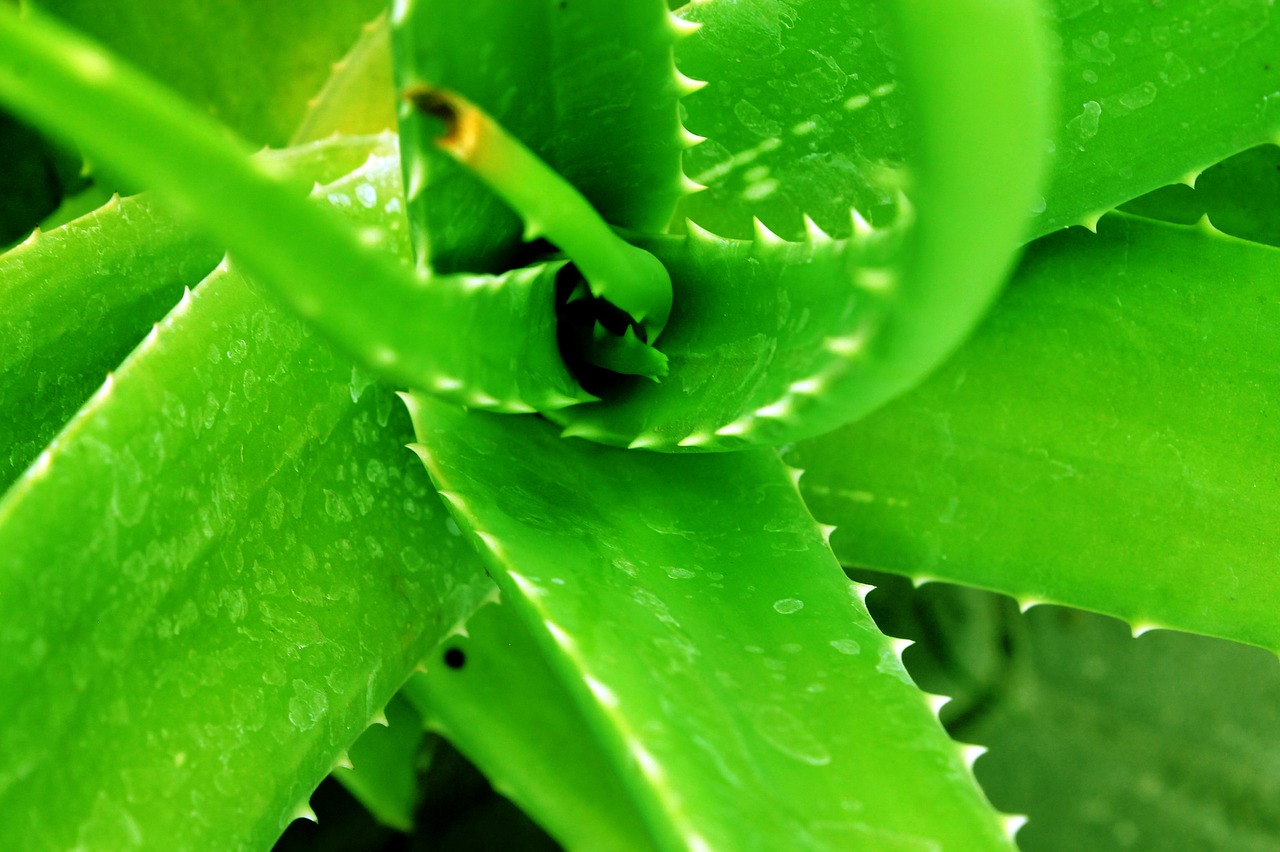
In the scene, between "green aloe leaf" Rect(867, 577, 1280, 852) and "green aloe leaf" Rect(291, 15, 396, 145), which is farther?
"green aloe leaf" Rect(867, 577, 1280, 852)

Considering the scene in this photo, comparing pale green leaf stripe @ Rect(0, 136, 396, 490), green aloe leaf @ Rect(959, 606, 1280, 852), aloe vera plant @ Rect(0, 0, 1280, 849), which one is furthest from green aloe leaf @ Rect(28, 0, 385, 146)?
green aloe leaf @ Rect(959, 606, 1280, 852)

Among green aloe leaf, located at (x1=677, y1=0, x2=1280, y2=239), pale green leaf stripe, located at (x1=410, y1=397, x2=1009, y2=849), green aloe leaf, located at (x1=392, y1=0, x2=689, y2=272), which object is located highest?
green aloe leaf, located at (x1=677, y1=0, x2=1280, y2=239)

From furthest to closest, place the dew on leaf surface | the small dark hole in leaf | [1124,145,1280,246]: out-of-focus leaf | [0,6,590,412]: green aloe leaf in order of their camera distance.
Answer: [1124,145,1280,246]: out-of-focus leaf → the dew on leaf surface → the small dark hole in leaf → [0,6,590,412]: green aloe leaf

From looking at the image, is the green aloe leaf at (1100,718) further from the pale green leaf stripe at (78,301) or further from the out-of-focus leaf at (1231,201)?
the pale green leaf stripe at (78,301)

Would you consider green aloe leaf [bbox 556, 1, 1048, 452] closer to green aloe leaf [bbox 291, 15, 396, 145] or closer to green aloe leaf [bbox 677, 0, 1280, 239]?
green aloe leaf [bbox 677, 0, 1280, 239]

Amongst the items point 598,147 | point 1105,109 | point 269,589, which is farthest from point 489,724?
point 1105,109

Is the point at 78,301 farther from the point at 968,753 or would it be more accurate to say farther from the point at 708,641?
the point at 968,753

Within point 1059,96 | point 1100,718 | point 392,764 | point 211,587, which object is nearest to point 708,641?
point 211,587

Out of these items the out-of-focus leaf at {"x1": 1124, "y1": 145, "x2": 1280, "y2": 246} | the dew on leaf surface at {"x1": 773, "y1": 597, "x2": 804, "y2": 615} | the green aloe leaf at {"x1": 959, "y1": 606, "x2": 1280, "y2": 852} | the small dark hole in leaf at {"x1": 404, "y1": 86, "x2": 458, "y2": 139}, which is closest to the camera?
the small dark hole in leaf at {"x1": 404, "y1": 86, "x2": 458, "y2": 139}

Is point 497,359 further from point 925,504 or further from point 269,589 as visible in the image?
point 925,504
